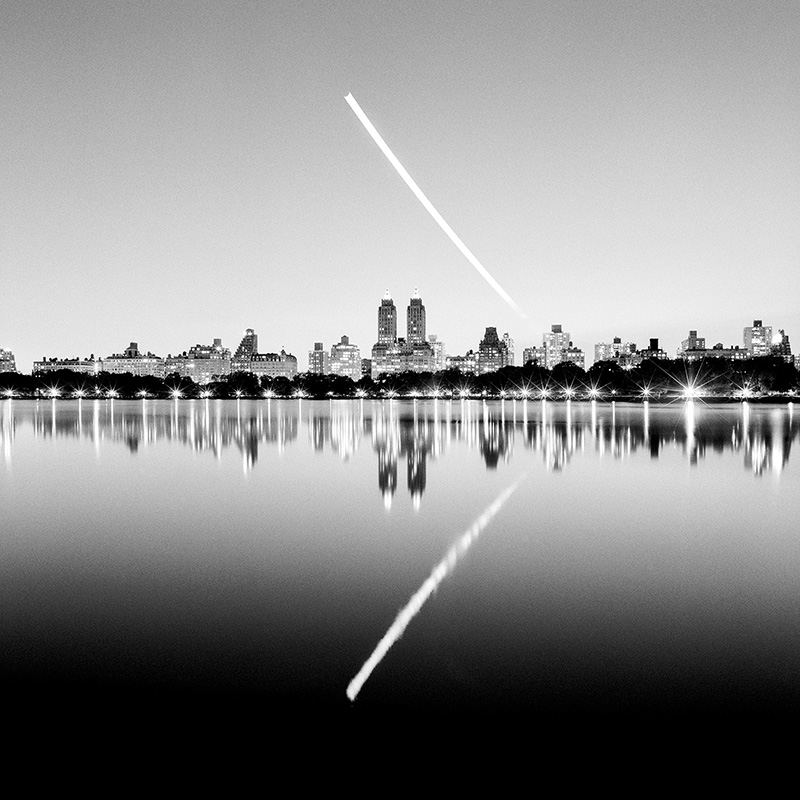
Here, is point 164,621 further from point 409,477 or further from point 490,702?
point 409,477

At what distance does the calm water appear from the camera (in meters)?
5.68

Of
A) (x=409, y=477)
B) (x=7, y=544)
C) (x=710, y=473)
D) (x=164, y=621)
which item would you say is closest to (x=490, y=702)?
(x=164, y=621)

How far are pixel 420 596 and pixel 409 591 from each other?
0.23 metres

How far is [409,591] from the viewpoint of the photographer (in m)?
8.29

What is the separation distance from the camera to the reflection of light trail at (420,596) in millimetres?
5832

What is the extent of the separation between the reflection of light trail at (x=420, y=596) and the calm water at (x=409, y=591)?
36 mm

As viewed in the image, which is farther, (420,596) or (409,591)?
(409,591)

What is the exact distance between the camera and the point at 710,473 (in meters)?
20.0

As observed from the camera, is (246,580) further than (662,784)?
Yes

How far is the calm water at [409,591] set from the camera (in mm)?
5676

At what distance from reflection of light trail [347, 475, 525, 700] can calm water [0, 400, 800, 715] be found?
0.12 ft

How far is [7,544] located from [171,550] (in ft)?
8.91

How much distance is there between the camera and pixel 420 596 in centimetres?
809

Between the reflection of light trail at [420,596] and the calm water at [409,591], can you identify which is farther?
the reflection of light trail at [420,596]
